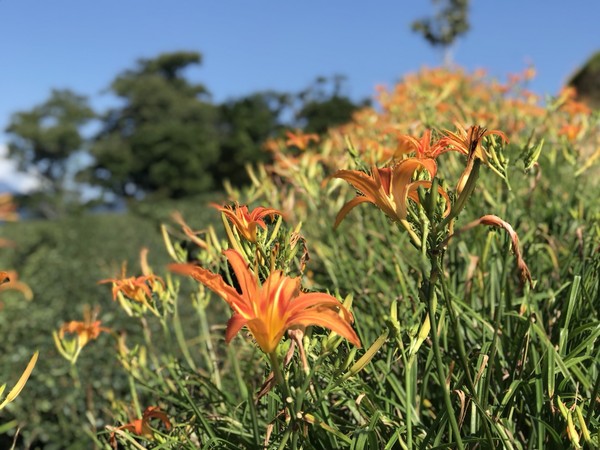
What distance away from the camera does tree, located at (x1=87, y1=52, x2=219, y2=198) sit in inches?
1394

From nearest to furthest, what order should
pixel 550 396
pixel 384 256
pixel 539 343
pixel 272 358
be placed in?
pixel 272 358 → pixel 550 396 → pixel 539 343 → pixel 384 256

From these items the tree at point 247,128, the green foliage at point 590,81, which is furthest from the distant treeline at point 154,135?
the green foliage at point 590,81

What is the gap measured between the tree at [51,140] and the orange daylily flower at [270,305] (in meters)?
51.2

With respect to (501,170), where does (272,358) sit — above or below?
below

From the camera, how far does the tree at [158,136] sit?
116ft

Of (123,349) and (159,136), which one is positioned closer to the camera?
(123,349)

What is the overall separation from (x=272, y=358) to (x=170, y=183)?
3577 centimetres

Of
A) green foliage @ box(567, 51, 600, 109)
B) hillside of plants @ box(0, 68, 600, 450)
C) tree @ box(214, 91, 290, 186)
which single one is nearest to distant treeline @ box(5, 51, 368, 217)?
tree @ box(214, 91, 290, 186)

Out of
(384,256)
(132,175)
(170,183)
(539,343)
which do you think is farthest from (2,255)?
(132,175)

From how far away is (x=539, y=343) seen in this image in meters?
1.68

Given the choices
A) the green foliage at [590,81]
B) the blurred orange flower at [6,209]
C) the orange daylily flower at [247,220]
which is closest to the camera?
the orange daylily flower at [247,220]

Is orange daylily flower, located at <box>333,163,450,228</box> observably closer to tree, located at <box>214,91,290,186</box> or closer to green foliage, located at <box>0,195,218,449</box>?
green foliage, located at <box>0,195,218,449</box>

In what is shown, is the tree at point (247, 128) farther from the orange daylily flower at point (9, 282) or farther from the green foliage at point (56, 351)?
the orange daylily flower at point (9, 282)

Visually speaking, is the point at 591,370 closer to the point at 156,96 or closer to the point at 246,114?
the point at 246,114
